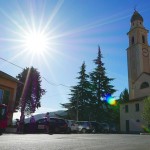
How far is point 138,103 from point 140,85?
6.02 meters

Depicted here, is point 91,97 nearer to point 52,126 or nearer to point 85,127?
point 85,127

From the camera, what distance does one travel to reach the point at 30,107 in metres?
50.9

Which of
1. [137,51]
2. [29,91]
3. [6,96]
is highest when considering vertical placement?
[137,51]

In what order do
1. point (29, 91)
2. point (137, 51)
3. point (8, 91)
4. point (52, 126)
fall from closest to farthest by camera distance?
point (52, 126) → point (8, 91) → point (29, 91) → point (137, 51)

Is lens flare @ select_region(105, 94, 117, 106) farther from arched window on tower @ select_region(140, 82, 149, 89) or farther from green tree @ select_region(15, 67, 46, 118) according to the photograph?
green tree @ select_region(15, 67, 46, 118)

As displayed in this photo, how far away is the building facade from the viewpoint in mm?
32906

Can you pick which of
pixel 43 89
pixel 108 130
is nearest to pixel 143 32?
pixel 43 89

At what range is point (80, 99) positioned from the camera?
50.8 m

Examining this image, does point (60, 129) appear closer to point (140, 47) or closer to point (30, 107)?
point (30, 107)

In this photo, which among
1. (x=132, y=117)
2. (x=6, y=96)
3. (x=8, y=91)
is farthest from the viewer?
(x=132, y=117)

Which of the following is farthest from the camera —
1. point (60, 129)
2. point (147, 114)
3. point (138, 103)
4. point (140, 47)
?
point (140, 47)

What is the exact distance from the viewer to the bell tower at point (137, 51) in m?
62.7

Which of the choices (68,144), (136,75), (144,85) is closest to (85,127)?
(144,85)

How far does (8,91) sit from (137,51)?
129 ft
